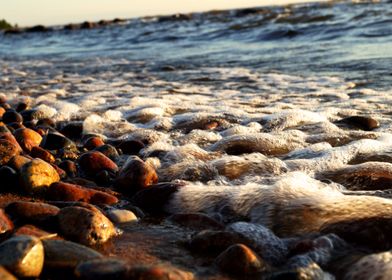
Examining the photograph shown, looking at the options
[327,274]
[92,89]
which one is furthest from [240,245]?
[92,89]

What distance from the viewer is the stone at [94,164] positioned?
9.91 feet

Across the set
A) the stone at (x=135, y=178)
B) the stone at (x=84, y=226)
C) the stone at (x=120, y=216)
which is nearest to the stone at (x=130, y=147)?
the stone at (x=135, y=178)

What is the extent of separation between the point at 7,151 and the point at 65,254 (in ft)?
4.58

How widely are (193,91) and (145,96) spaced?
0.66 m

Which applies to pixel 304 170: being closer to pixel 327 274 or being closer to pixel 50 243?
pixel 327 274

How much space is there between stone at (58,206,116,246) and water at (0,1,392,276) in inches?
21.4

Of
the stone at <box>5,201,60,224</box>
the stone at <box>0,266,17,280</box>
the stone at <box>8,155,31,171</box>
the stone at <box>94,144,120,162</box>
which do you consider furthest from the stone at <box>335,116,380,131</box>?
the stone at <box>0,266,17,280</box>

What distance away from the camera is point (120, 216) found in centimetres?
227

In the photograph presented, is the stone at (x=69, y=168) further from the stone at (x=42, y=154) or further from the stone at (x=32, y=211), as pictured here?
the stone at (x=32, y=211)

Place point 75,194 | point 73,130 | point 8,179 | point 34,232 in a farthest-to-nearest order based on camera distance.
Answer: point 73,130 → point 8,179 → point 75,194 → point 34,232

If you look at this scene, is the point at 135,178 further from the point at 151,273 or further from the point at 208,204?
the point at 151,273

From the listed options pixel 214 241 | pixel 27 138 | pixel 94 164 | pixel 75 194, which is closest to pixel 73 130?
pixel 27 138

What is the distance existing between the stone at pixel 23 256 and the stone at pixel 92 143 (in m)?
1.99

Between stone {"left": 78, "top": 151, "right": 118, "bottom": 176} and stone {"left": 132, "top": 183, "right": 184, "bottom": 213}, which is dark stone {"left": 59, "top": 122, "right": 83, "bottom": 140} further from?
stone {"left": 132, "top": 183, "right": 184, "bottom": 213}
